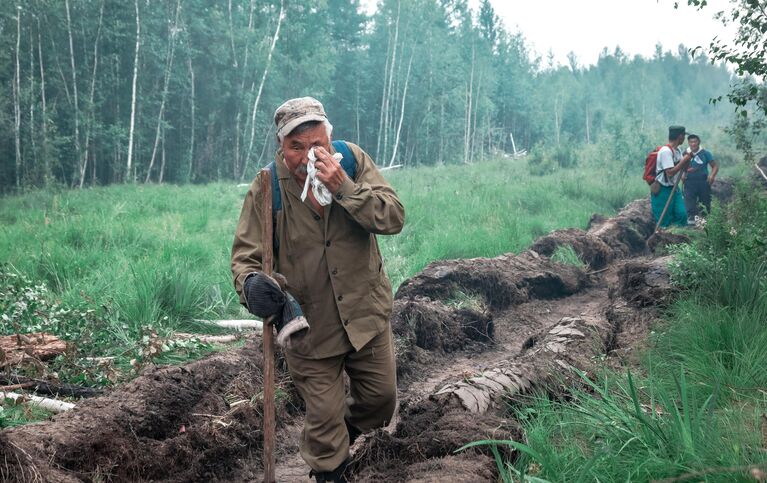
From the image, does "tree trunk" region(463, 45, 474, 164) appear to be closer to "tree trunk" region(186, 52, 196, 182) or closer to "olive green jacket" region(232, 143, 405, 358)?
"tree trunk" region(186, 52, 196, 182)

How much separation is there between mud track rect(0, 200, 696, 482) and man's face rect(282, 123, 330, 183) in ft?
5.17

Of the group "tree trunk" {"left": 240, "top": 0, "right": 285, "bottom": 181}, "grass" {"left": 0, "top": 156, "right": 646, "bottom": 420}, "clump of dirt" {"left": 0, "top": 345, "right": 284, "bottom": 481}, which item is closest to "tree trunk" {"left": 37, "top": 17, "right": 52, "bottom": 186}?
"grass" {"left": 0, "top": 156, "right": 646, "bottom": 420}

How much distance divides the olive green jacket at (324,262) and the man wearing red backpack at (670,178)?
25.5 feet

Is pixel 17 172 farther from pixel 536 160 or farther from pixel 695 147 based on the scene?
pixel 695 147

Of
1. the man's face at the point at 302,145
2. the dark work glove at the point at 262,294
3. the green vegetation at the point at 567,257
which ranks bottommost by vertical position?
the green vegetation at the point at 567,257

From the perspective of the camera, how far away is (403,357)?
6074 millimetres

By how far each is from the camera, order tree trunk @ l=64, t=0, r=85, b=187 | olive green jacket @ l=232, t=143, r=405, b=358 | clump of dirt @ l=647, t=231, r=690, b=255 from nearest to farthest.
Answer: olive green jacket @ l=232, t=143, r=405, b=358
clump of dirt @ l=647, t=231, r=690, b=255
tree trunk @ l=64, t=0, r=85, b=187

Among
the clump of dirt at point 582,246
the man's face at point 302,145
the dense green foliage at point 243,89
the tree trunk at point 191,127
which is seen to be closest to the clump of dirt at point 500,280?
the clump of dirt at point 582,246

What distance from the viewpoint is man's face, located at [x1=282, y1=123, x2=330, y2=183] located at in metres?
3.33

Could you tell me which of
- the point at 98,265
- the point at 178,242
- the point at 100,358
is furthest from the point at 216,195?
the point at 100,358

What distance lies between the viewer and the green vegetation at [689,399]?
2.55m

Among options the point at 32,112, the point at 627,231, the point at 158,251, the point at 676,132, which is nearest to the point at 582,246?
the point at 627,231

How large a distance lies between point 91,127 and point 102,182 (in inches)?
190

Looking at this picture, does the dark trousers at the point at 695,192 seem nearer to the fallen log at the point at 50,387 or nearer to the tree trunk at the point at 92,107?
the fallen log at the point at 50,387
